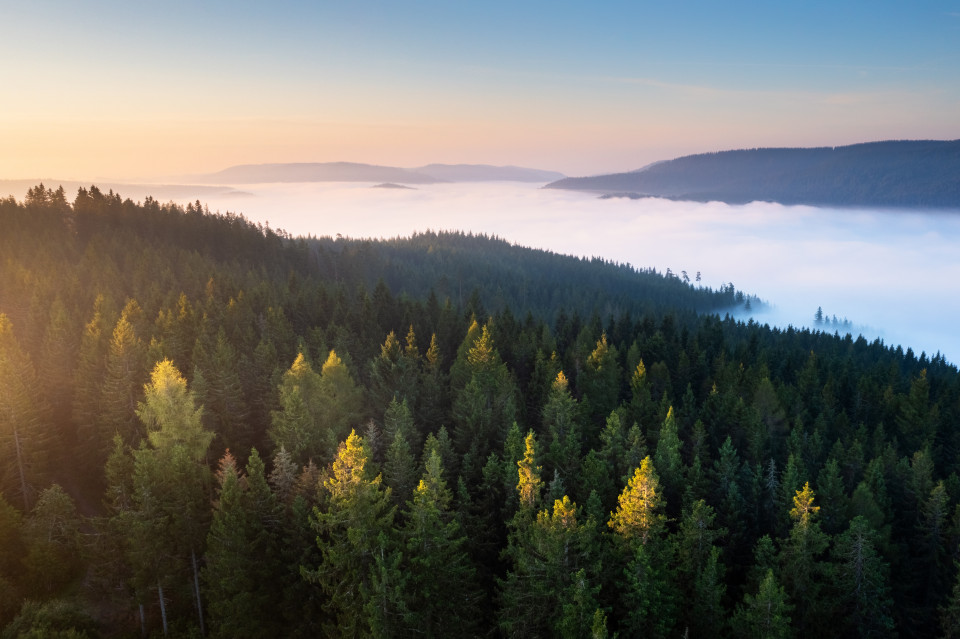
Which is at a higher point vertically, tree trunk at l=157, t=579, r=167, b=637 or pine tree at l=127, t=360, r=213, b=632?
pine tree at l=127, t=360, r=213, b=632

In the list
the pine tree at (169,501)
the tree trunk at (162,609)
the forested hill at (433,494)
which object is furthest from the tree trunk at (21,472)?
the tree trunk at (162,609)

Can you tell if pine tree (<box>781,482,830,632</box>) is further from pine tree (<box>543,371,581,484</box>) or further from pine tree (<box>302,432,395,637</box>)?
pine tree (<box>302,432,395,637</box>)

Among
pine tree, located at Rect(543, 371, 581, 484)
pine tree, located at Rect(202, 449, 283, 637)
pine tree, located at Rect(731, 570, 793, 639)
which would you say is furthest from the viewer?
pine tree, located at Rect(543, 371, 581, 484)

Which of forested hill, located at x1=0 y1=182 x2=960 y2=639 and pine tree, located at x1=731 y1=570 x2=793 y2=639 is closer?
pine tree, located at x1=731 y1=570 x2=793 y2=639

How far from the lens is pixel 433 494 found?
2591 cm

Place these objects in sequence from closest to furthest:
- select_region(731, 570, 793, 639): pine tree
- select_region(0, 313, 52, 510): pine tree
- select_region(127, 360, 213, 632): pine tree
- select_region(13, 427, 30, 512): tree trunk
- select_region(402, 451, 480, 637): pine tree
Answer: select_region(731, 570, 793, 639): pine tree → select_region(402, 451, 480, 637): pine tree → select_region(127, 360, 213, 632): pine tree → select_region(0, 313, 52, 510): pine tree → select_region(13, 427, 30, 512): tree trunk

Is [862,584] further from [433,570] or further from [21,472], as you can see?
[21,472]

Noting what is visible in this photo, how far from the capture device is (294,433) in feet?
119

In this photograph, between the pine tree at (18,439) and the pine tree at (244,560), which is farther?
the pine tree at (18,439)

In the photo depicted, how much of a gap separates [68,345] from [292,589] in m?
35.7

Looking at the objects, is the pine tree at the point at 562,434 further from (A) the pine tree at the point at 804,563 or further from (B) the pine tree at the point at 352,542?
(B) the pine tree at the point at 352,542

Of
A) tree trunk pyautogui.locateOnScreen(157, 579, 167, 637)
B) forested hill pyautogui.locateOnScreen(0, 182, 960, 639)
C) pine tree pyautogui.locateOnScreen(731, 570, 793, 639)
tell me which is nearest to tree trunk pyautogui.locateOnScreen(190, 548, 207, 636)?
forested hill pyautogui.locateOnScreen(0, 182, 960, 639)

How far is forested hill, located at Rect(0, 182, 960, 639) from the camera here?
25953 mm

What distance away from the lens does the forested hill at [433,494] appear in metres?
26.0
